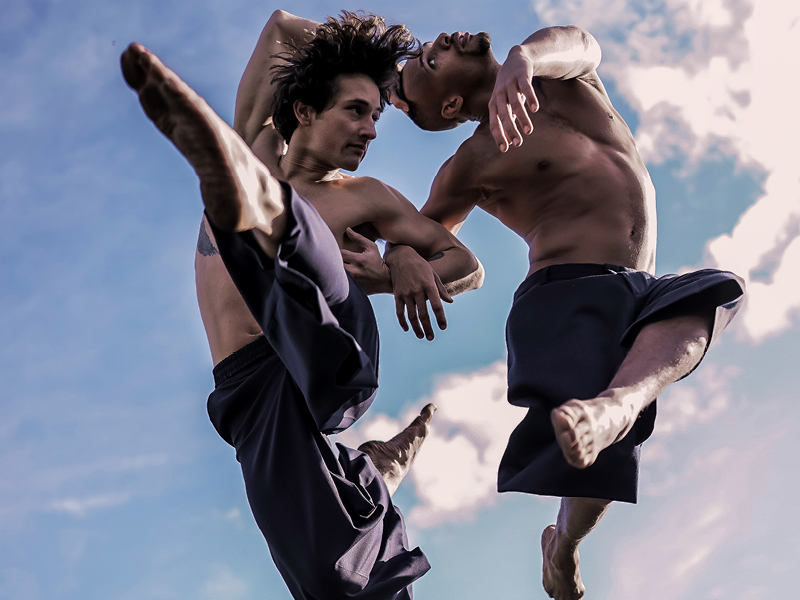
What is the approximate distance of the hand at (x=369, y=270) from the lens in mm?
3428

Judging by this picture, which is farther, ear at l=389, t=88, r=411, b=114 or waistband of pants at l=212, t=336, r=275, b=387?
ear at l=389, t=88, r=411, b=114

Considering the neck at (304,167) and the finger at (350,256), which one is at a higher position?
the neck at (304,167)

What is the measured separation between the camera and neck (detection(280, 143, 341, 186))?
3.75 m

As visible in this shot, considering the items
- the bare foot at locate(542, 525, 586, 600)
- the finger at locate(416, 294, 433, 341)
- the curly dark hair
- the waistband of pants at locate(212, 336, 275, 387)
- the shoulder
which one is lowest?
the bare foot at locate(542, 525, 586, 600)

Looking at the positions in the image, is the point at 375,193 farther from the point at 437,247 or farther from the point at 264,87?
the point at 264,87

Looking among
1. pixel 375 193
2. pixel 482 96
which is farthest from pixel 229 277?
pixel 482 96

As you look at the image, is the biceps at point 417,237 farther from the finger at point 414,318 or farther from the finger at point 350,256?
the finger at point 414,318

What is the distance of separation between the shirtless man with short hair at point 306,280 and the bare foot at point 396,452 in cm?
1

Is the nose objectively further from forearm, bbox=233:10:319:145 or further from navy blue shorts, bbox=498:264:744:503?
navy blue shorts, bbox=498:264:744:503

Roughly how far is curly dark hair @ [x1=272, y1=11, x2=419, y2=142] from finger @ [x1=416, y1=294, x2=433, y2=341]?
110cm

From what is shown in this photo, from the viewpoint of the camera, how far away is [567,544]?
157 inches

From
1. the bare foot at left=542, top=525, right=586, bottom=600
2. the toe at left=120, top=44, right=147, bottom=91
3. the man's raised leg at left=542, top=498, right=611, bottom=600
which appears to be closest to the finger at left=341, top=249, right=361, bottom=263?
the toe at left=120, top=44, right=147, bottom=91

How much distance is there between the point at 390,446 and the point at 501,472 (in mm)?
920

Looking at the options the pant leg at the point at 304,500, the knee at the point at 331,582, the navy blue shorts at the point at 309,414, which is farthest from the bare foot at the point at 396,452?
the knee at the point at 331,582
